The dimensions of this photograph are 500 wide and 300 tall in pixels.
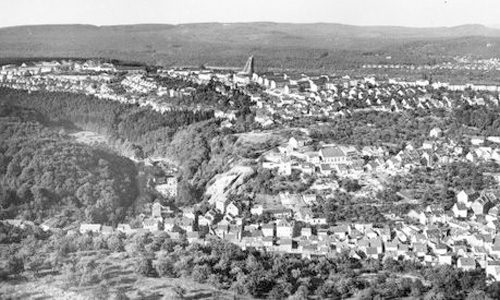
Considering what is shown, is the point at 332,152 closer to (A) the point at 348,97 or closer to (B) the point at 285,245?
(B) the point at 285,245

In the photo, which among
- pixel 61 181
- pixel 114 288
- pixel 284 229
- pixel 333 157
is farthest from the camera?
pixel 333 157

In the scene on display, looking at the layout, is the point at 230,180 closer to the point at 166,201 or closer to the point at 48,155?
the point at 166,201

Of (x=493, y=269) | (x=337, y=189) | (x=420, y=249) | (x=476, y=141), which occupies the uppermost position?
(x=476, y=141)

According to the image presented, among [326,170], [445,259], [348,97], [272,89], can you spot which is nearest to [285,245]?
[445,259]

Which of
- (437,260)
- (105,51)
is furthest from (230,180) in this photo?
(105,51)

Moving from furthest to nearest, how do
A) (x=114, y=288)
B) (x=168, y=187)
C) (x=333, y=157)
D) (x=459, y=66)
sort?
1. (x=459, y=66)
2. (x=168, y=187)
3. (x=333, y=157)
4. (x=114, y=288)

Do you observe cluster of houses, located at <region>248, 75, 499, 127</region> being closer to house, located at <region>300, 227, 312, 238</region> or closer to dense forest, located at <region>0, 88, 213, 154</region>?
dense forest, located at <region>0, 88, 213, 154</region>

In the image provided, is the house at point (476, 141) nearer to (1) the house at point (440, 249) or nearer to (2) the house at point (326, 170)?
(2) the house at point (326, 170)
